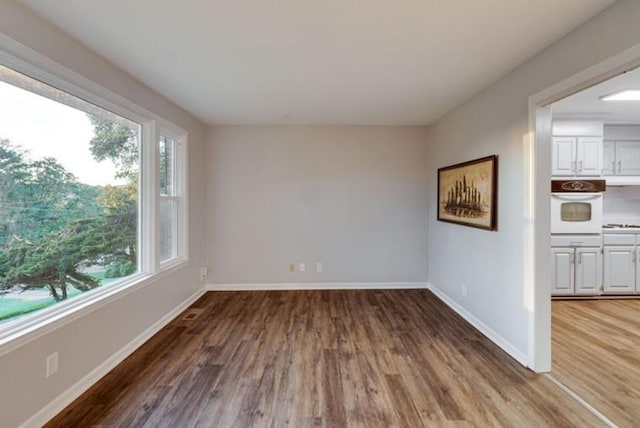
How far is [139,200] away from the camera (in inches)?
122

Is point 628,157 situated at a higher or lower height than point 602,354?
higher

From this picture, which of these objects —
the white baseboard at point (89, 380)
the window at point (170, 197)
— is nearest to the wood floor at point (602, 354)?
the white baseboard at point (89, 380)

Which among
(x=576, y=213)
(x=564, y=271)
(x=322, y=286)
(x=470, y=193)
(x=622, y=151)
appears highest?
(x=622, y=151)

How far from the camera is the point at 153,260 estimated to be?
3172 millimetres

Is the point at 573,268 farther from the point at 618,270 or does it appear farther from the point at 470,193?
the point at 470,193

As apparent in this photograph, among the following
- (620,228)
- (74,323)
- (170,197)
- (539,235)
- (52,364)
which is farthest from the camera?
(620,228)

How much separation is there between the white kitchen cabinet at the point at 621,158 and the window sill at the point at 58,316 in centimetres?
641

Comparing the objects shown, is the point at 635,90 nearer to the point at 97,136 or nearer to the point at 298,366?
the point at 298,366

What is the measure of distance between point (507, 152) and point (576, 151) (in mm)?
2298

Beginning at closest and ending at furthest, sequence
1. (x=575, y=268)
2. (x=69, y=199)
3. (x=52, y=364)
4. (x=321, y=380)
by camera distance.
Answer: (x=52, y=364) → (x=69, y=199) → (x=321, y=380) → (x=575, y=268)

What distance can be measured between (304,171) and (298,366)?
9.73 ft

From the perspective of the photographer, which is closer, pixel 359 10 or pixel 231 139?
pixel 359 10

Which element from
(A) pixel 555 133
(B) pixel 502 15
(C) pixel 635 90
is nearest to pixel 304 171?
(B) pixel 502 15

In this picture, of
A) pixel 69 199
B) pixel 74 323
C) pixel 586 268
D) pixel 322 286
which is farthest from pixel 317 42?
pixel 586 268
